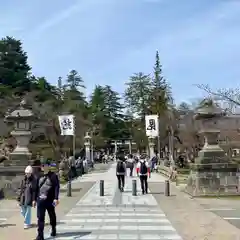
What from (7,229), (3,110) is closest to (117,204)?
(7,229)

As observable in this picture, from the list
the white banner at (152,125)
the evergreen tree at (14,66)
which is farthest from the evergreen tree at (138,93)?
the white banner at (152,125)

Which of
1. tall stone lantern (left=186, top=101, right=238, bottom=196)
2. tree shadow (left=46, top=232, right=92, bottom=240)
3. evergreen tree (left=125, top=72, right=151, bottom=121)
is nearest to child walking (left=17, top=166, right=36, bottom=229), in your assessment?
tree shadow (left=46, top=232, right=92, bottom=240)

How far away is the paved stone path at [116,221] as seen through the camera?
35.1ft

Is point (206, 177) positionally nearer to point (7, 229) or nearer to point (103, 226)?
point (103, 226)

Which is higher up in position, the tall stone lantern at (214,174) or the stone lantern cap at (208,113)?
the stone lantern cap at (208,113)

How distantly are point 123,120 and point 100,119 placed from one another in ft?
36.4

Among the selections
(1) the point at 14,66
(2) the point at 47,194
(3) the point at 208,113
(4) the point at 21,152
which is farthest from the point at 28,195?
(1) the point at 14,66

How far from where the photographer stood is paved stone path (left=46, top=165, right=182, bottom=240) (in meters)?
10.7

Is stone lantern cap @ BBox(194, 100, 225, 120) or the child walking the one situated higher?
stone lantern cap @ BBox(194, 100, 225, 120)

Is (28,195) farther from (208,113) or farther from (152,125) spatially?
(152,125)

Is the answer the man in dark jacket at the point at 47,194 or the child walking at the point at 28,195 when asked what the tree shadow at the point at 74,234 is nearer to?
the man in dark jacket at the point at 47,194

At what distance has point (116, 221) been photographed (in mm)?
12969

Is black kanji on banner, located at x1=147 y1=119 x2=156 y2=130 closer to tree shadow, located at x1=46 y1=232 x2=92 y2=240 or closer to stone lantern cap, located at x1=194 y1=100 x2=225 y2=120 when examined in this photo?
stone lantern cap, located at x1=194 y1=100 x2=225 y2=120

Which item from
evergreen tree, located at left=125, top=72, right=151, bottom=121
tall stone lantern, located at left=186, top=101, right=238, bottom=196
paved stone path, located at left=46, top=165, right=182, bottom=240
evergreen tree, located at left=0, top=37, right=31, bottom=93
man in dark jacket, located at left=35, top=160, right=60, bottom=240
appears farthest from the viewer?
evergreen tree, located at left=125, top=72, right=151, bottom=121
